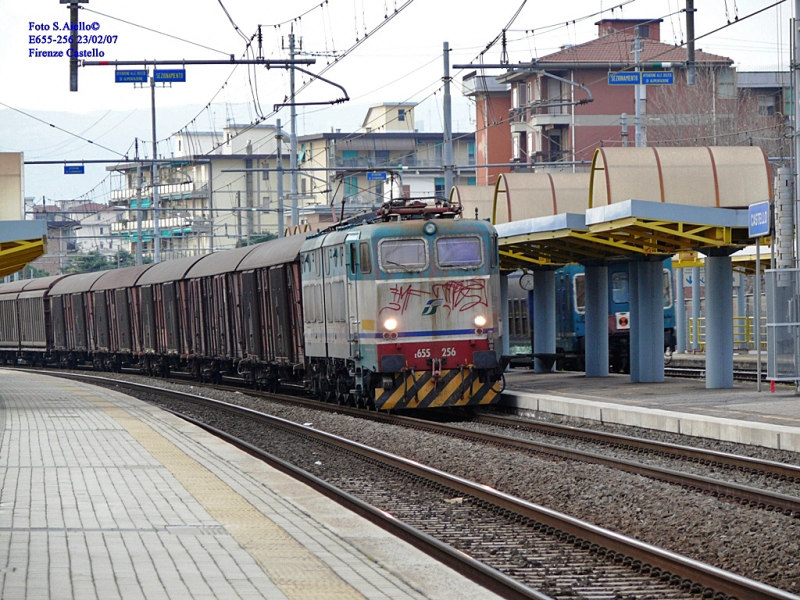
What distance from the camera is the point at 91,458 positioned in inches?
551

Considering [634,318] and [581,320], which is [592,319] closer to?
[634,318]

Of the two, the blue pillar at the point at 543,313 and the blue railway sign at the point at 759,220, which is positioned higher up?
the blue railway sign at the point at 759,220

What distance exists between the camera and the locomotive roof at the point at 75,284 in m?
48.0

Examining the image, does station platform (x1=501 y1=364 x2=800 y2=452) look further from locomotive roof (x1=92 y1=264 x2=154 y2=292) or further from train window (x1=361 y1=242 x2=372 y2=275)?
locomotive roof (x1=92 y1=264 x2=154 y2=292)

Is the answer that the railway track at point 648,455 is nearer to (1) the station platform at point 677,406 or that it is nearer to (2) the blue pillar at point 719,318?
(1) the station platform at point 677,406

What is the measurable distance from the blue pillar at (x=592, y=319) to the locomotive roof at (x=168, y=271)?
45.4 feet

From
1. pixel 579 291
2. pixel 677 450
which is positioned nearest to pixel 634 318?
pixel 677 450

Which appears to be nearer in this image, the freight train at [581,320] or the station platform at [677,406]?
the station platform at [677,406]

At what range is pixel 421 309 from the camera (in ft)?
65.9

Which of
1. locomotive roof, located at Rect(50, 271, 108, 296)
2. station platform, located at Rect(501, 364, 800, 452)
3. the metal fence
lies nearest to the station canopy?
the metal fence

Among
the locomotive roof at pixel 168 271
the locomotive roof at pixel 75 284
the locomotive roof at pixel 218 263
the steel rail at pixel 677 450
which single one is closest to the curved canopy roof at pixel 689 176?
the steel rail at pixel 677 450

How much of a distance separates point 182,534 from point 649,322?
16.0m

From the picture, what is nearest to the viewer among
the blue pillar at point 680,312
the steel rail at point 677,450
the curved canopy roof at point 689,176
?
the steel rail at point 677,450

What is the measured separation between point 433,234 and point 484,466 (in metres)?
7.32
